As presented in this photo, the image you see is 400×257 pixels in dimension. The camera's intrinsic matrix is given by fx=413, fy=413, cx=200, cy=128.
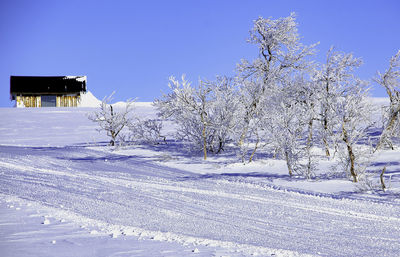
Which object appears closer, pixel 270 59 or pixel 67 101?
pixel 270 59

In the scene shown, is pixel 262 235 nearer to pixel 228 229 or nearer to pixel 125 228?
pixel 228 229

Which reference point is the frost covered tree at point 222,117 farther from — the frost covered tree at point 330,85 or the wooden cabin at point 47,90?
the wooden cabin at point 47,90

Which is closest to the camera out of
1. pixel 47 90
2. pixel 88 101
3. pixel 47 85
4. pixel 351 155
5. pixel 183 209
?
pixel 183 209

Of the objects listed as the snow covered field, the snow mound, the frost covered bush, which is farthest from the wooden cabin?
the snow covered field

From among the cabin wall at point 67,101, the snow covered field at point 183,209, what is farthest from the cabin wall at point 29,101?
the snow covered field at point 183,209

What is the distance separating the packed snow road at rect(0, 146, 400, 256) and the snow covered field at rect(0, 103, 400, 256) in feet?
0.07

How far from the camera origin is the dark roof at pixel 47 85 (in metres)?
52.6

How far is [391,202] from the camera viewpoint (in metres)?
11.9

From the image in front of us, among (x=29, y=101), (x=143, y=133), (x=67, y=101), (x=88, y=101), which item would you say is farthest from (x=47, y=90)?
(x=143, y=133)

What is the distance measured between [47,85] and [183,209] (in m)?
47.8

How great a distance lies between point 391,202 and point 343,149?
398cm

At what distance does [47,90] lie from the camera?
176 feet

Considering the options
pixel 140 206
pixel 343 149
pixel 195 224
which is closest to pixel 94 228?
pixel 195 224

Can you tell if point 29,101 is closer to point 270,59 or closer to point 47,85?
point 47,85
